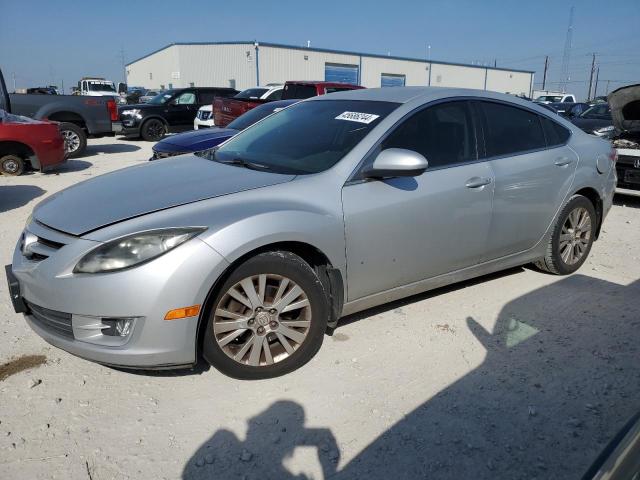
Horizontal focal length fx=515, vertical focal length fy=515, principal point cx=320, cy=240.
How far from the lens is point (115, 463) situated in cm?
229

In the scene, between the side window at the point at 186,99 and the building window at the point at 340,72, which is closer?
the side window at the point at 186,99

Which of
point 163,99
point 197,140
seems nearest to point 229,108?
point 163,99

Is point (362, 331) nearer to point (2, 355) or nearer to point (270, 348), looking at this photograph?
point (270, 348)

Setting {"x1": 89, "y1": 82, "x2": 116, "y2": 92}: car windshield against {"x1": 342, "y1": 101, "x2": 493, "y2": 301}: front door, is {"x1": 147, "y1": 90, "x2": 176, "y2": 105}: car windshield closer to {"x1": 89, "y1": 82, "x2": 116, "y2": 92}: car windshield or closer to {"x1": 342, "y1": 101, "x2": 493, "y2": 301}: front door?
{"x1": 342, "y1": 101, "x2": 493, "y2": 301}: front door

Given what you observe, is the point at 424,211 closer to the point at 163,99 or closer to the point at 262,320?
the point at 262,320

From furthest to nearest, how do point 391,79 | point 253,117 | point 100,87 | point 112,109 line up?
point 391,79 < point 100,87 < point 112,109 < point 253,117

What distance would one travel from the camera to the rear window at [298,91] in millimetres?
14031

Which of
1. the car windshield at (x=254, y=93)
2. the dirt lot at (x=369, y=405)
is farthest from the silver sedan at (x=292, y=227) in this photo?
the car windshield at (x=254, y=93)

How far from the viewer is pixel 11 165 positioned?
31.0 ft

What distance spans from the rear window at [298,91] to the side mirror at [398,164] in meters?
11.3

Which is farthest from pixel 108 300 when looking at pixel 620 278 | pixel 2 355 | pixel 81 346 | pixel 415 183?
pixel 620 278

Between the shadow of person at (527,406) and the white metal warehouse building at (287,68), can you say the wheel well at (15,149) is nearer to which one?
the shadow of person at (527,406)

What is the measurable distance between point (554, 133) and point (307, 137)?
84.0 inches

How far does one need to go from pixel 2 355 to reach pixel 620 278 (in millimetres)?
4830
